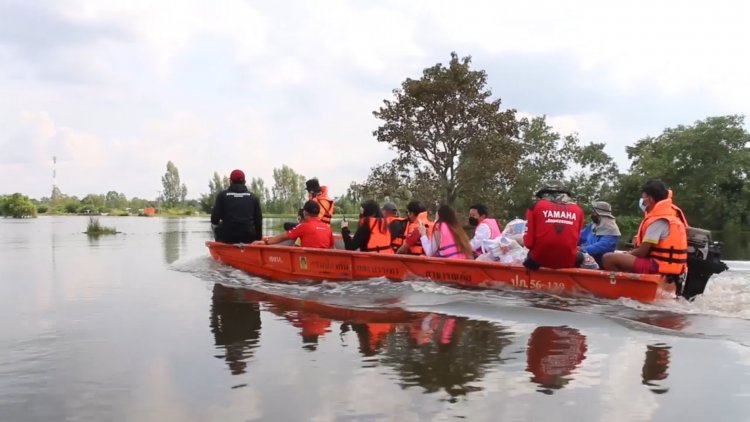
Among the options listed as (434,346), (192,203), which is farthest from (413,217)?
(192,203)

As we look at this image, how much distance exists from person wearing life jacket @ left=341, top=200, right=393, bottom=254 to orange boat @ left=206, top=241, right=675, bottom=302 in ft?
1.57

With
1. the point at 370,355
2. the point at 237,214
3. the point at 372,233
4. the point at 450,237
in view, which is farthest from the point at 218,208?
the point at 370,355

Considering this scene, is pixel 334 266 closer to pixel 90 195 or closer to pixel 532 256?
pixel 532 256

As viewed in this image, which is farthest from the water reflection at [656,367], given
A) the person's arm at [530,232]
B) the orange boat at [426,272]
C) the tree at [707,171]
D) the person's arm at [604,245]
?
the tree at [707,171]

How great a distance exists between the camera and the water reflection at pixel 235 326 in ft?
15.4

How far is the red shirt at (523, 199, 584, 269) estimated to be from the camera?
6.91 metres

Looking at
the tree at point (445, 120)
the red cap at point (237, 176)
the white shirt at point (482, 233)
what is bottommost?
the white shirt at point (482, 233)

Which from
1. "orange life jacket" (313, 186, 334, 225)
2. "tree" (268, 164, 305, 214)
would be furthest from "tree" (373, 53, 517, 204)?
"tree" (268, 164, 305, 214)

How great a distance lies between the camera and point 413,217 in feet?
30.9

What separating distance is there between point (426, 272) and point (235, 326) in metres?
3.04

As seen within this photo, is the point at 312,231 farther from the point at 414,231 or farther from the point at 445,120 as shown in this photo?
the point at 445,120

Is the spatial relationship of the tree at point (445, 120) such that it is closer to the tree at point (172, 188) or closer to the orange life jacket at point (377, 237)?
the orange life jacket at point (377, 237)

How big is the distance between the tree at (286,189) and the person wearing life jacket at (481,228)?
88333 mm

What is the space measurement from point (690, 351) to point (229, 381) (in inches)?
141
